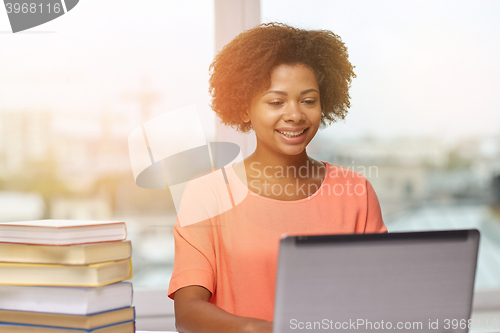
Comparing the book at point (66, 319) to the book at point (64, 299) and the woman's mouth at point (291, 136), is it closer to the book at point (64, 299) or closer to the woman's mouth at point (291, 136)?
the book at point (64, 299)

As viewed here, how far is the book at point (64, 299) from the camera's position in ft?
2.60

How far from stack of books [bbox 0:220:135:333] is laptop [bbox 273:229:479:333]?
0.38 m

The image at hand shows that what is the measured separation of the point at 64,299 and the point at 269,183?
0.68 meters

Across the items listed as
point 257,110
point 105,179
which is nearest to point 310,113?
point 257,110

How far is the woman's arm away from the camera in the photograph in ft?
2.55

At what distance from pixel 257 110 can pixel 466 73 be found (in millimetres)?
1017

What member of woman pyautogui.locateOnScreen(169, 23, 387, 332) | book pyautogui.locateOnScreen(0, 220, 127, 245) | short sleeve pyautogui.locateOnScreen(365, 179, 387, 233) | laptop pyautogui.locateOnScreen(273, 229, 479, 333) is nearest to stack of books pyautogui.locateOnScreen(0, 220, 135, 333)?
book pyautogui.locateOnScreen(0, 220, 127, 245)

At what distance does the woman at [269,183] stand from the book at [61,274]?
0.28m

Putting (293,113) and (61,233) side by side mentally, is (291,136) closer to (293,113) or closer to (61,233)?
(293,113)

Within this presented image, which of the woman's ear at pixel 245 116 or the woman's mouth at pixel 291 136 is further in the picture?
the woman's ear at pixel 245 116

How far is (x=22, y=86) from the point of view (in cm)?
155

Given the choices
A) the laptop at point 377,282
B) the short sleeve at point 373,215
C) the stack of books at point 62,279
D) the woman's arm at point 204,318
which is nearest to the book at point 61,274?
the stack of books at point 62,279

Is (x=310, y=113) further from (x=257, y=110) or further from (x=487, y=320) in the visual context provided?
(x=487, y=320)

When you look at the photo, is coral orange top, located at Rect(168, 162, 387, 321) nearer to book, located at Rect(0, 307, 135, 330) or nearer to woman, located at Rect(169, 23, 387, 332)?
woman, located at Rect(169, 23, 387, 332)
